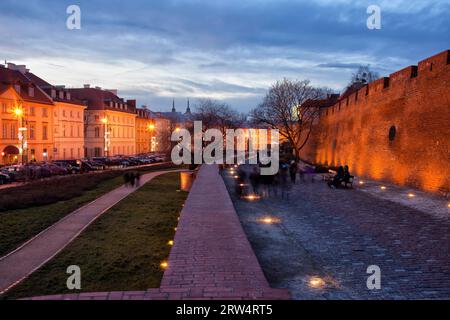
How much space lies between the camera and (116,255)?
319 inches

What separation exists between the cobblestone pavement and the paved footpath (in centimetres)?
464

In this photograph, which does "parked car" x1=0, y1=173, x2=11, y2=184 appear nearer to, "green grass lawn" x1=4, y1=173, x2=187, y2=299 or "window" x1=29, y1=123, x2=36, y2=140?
"green grass lawn" x1=4, y1=173, x2=187, y2=299

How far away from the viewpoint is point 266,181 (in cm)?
2248

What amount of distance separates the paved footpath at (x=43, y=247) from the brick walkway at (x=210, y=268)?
2.45 metres

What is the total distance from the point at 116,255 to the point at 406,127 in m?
17.6

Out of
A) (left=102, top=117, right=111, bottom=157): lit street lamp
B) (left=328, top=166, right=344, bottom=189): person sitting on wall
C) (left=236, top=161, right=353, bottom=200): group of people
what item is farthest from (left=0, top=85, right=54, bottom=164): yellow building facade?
(left=328, top=166, right=344, bottom=189): person sitting on wall

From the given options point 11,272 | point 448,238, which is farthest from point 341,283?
point 11,272

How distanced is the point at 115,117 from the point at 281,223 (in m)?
53.7

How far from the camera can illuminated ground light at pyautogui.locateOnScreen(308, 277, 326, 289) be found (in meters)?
6.44

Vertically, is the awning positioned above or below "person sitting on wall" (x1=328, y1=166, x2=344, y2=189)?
above

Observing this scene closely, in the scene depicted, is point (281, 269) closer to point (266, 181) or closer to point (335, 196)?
point (335, 196)

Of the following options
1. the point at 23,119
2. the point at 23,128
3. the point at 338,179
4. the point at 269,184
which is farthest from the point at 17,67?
the point at 338,179

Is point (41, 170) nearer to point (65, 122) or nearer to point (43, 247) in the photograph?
point (43, 247)

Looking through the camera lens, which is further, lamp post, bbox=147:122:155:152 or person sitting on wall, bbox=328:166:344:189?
lamp post, bbox=147:122:155:152
